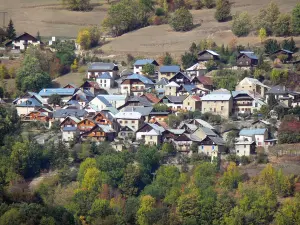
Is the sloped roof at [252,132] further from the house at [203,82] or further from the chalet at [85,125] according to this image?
the house at [203,82]

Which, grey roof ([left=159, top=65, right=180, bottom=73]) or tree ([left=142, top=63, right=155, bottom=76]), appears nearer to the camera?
grey roof ([left=159, top=65, right=180, bottom=73])

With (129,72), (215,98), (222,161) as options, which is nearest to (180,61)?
(129,72)

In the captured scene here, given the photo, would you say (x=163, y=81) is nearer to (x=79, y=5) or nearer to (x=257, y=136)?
(x=257, y=136)

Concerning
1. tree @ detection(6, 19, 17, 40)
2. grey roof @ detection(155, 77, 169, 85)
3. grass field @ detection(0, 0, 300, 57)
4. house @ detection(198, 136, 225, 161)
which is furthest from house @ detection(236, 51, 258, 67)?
tree @ detection(6, 19, 17, 40)

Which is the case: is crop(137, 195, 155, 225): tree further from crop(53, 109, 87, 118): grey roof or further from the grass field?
the grass field

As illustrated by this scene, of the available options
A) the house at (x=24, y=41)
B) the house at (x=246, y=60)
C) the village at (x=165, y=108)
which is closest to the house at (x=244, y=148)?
the village at (x=165, y=108)

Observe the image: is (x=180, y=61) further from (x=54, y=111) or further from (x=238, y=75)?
(x=54, y=111)
